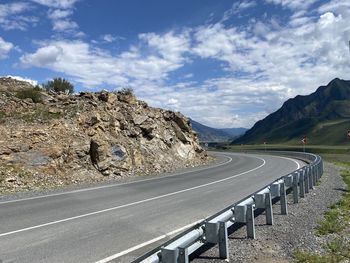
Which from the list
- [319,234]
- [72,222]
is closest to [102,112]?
[72,222]

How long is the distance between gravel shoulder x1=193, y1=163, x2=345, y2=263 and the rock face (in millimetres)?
12803

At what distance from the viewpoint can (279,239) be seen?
8.34m

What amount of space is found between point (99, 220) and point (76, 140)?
14543 mm

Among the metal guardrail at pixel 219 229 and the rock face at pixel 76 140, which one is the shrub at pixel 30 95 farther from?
the metal guardrail at pixel 219 229

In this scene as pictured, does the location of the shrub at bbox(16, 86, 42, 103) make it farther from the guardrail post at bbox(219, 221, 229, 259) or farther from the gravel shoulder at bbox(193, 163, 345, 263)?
the guardrail post at bbox(219, 221, 229, 259)

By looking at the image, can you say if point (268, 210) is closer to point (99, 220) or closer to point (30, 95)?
point (99, 220)

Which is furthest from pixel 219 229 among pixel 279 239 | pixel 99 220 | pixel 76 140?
pixel 76 140

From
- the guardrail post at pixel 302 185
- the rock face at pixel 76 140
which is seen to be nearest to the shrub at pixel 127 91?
the rock face at pixel 76 140

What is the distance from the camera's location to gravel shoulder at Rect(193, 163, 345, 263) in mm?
7207

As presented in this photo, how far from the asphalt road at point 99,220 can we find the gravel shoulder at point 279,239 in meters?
1.60

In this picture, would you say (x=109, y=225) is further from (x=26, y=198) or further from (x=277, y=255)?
(x=26, y=198)

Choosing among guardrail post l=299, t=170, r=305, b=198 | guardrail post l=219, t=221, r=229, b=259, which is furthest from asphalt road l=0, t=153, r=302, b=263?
guardrail post l=299, t=170, r=305, b=198

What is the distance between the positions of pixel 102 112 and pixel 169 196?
1511cm

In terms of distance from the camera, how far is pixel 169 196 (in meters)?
15.3
